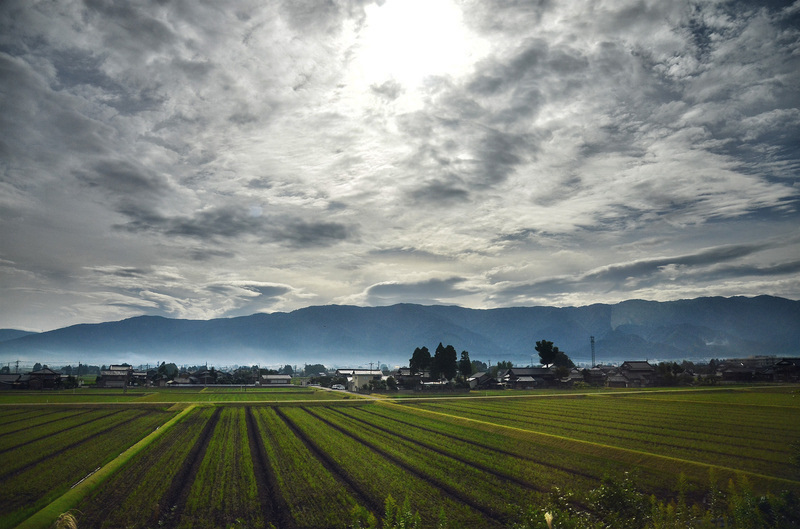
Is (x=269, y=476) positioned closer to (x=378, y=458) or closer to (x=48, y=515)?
(x=378, y=458)

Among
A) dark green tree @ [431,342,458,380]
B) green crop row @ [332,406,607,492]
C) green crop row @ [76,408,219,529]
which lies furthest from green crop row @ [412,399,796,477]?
dark green tree @ [431,342,458,380]

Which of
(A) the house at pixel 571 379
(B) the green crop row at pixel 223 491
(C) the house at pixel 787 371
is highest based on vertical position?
(B) the green crop row at pixel 223 491

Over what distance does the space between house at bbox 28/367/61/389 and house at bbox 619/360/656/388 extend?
17181 cm

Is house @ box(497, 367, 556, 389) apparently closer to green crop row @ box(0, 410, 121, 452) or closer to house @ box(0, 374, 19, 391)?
green crop row @ box(0, 410, 121, 452)

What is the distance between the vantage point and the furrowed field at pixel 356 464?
23.0 metres

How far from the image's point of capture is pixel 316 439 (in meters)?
42.3

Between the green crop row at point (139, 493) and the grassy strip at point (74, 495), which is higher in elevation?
the grassy strip at point (74, 495)

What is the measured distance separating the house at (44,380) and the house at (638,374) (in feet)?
564

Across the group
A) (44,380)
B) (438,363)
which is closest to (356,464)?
(438,363)

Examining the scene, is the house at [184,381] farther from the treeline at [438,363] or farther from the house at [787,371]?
the house at [787,371]

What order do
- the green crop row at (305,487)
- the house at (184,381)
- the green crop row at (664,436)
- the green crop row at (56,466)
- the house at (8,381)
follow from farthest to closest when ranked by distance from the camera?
1. the house at (184,381)
2. the house at (8,381)
3. the green crop row at (664,436)
4. the green crop row at (56,466)
5. the green crop row at (305,487)

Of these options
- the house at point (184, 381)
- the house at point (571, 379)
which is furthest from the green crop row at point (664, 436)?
the house at point (184, 381)

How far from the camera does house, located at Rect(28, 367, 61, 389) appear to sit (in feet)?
411

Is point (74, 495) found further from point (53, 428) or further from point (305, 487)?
point (53, 428)
